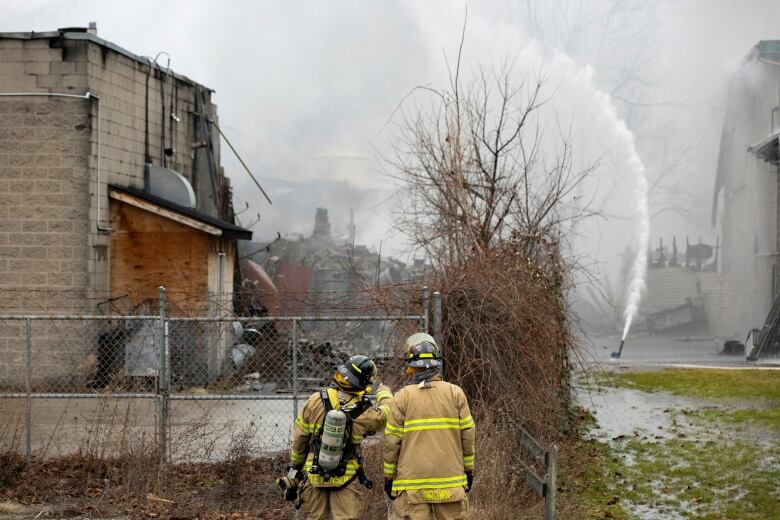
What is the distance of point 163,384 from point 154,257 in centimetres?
917

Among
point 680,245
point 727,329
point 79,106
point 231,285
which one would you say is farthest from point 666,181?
point 79,106

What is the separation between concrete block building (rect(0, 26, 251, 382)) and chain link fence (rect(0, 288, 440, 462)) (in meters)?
0.29

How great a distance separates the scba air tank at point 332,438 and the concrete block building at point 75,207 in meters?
10.8

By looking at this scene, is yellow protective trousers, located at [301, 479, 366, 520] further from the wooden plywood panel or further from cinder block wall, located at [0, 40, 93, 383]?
the wooden plywood panel

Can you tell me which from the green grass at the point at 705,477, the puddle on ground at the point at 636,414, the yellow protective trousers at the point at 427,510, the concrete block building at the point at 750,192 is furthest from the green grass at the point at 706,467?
the concrete block building at the point at 750,192

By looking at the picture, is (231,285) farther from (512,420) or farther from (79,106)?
(512,420)

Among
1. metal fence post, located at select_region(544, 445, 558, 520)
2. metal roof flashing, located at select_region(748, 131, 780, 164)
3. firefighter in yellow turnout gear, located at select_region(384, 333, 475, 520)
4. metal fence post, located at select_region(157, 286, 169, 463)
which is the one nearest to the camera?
firefighter in yellow turnout gear, located at select_region(384, 333, 475, 520)

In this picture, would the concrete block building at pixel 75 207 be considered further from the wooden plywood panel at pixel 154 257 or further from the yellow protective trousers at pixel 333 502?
the yellow protective trousers at pixel 333 502

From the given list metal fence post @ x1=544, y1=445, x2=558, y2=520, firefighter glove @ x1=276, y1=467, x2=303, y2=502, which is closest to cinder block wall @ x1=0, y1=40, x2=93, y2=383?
firefighter glove @ x1=276, y1=467, x2=303, y2=502

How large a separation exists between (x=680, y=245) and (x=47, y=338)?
28559 millimetres

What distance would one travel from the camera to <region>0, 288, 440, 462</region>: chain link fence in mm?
9328

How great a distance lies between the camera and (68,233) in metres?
16.9

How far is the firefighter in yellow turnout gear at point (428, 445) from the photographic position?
20.0ft

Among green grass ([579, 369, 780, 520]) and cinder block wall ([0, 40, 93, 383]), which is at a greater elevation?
cinder block wall ([0, 40, 93, 383])
